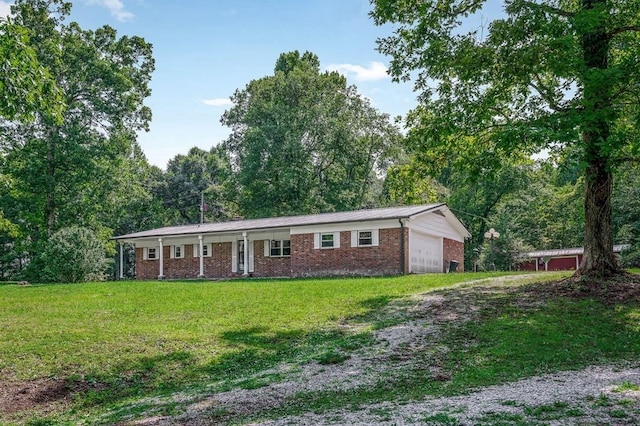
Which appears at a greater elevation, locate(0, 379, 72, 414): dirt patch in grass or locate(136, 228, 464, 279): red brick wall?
locate(136, 228, 464, 279): red brick wall

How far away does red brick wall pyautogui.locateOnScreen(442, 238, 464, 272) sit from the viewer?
26.1 meters

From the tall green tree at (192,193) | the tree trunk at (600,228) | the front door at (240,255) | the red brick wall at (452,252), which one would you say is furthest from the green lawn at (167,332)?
the tall green tree at (192,193)

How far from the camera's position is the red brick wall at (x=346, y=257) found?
73.0ft

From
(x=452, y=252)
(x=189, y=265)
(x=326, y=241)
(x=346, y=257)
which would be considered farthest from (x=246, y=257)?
(x=452, y=252)

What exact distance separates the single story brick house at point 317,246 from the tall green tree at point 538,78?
882 cm

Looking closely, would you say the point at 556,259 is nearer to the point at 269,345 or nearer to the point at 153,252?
the point at 153,252

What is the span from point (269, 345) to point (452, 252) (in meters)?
19.5

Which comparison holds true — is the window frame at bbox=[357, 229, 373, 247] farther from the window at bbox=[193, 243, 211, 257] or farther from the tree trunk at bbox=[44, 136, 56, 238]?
the tree trunk at bbox=[44, 136, 56, 238]

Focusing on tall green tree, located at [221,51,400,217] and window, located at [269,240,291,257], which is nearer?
window, located at [269,240,291,257]

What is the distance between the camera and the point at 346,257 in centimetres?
2341

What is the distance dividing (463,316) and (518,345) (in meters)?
2.30

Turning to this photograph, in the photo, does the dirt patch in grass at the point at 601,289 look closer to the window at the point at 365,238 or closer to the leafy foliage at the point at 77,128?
the window at the point at 365,238

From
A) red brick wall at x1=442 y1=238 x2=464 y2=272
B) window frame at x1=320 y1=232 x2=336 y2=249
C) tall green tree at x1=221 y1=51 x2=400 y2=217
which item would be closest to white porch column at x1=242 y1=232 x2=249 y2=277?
window frame at x1=320 y1=232 x2=336 y2=249

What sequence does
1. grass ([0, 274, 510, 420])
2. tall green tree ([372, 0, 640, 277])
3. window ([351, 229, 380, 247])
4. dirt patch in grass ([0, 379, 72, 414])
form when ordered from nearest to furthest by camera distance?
dirt patch in grass ([0, 379, 72, 414]) < grass ([0, 274, 510, 420]) < tall green tree ([372, 0, 640, 277]) < window ([351, 229, 380, 247])
